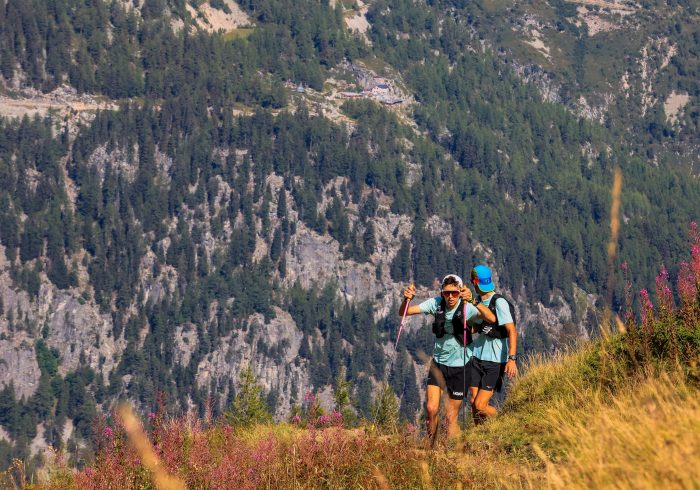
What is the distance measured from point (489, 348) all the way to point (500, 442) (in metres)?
3.22

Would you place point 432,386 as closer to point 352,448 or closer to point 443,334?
point 443,334

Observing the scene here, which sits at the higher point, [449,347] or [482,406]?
[449,347]

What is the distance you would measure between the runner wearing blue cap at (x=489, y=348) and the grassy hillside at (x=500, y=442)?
110cm

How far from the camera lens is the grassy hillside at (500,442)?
855cm

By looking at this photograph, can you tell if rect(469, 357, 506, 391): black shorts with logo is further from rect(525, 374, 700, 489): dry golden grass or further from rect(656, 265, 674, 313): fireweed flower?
rect(525, 374, 700, 489): dry golden grass

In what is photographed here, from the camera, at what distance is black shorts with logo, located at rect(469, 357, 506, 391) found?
17.2 meters

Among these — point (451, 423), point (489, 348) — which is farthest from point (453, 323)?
point (451, 423)

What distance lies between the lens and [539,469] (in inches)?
486

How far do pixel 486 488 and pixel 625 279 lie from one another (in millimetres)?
2850

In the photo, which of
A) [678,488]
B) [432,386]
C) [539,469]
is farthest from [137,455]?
[678,488]

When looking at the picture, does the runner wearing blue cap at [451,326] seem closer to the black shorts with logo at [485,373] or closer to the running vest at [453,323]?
the running vest at [453,323]

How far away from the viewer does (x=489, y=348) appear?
56.7 feet

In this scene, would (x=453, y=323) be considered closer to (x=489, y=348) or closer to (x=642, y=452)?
(x=489, y=348)

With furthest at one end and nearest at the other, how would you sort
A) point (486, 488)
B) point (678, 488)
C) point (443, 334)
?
1. point (443, 334)
2. point (486, 488)
3. point (678, 488)
